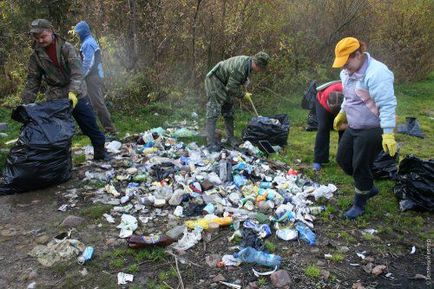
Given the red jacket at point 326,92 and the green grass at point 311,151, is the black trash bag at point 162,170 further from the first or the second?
the red jacket at point 326,92

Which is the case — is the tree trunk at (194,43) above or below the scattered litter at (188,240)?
above

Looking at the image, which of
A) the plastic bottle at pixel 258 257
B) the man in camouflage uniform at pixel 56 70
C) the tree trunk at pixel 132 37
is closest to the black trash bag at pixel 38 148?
the man in camouflage uniform at pixel 56 70

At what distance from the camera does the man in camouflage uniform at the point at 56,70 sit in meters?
4.54

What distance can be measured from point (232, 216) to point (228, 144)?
8.39 feet

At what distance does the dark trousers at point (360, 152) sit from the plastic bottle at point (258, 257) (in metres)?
1.28

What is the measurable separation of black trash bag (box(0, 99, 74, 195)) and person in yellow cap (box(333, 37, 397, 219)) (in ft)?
9.95

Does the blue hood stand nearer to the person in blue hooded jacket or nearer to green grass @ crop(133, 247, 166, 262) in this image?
the person in blue hooded jacket

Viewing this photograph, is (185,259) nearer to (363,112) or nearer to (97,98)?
(363,112)

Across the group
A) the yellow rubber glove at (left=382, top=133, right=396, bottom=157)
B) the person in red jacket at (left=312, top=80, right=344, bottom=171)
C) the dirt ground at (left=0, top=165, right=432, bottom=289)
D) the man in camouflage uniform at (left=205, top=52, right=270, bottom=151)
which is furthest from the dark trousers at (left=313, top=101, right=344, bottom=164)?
the yellow rubber glove at (left=382, top=133, right=396, bottom=157)

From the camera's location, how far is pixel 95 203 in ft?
14.7

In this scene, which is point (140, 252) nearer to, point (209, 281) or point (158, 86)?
point (209, 281)

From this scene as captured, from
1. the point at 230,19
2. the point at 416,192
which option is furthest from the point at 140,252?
the point at 230,19

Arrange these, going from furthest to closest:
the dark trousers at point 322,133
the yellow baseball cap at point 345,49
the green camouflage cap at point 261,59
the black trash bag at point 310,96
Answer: the black trash bag at point 310,96
the green camouflage cap at point 261,59
the dark trousers at point 322,133
the yellow baseball cap at point 345,49

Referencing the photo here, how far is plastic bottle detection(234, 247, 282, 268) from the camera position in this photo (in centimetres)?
346
